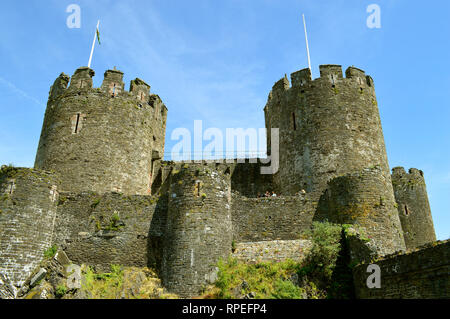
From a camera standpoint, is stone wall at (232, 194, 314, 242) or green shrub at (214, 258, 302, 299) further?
stone wall at (232, 194, 314, 242)

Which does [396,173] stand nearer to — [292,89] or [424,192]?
[424,192]

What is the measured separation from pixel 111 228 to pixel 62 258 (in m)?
2.33

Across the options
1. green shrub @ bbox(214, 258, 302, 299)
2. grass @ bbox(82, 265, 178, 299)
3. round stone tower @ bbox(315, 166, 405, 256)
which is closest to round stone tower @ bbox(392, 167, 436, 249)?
round stone tower @ bbox(315, 166, 405, 256)

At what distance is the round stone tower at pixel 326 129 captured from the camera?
2084 cm

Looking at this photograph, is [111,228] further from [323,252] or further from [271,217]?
[323,252]

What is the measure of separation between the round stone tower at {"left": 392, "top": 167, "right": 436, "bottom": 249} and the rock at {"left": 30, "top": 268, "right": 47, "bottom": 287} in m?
20.6

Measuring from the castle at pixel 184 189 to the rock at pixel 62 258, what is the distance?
15.3 inches

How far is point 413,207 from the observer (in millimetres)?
25875

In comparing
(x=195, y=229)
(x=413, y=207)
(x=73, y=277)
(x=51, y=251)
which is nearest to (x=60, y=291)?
(x=73, y=277)

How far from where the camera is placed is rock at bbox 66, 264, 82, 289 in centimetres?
1535

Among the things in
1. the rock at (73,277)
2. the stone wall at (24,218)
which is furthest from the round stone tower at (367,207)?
the stone wall at (24,218)

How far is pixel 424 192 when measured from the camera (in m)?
26.7

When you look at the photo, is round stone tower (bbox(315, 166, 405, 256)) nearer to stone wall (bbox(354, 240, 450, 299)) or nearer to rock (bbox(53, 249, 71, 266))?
stone wall (bbox(354, 240, 450, 299))
